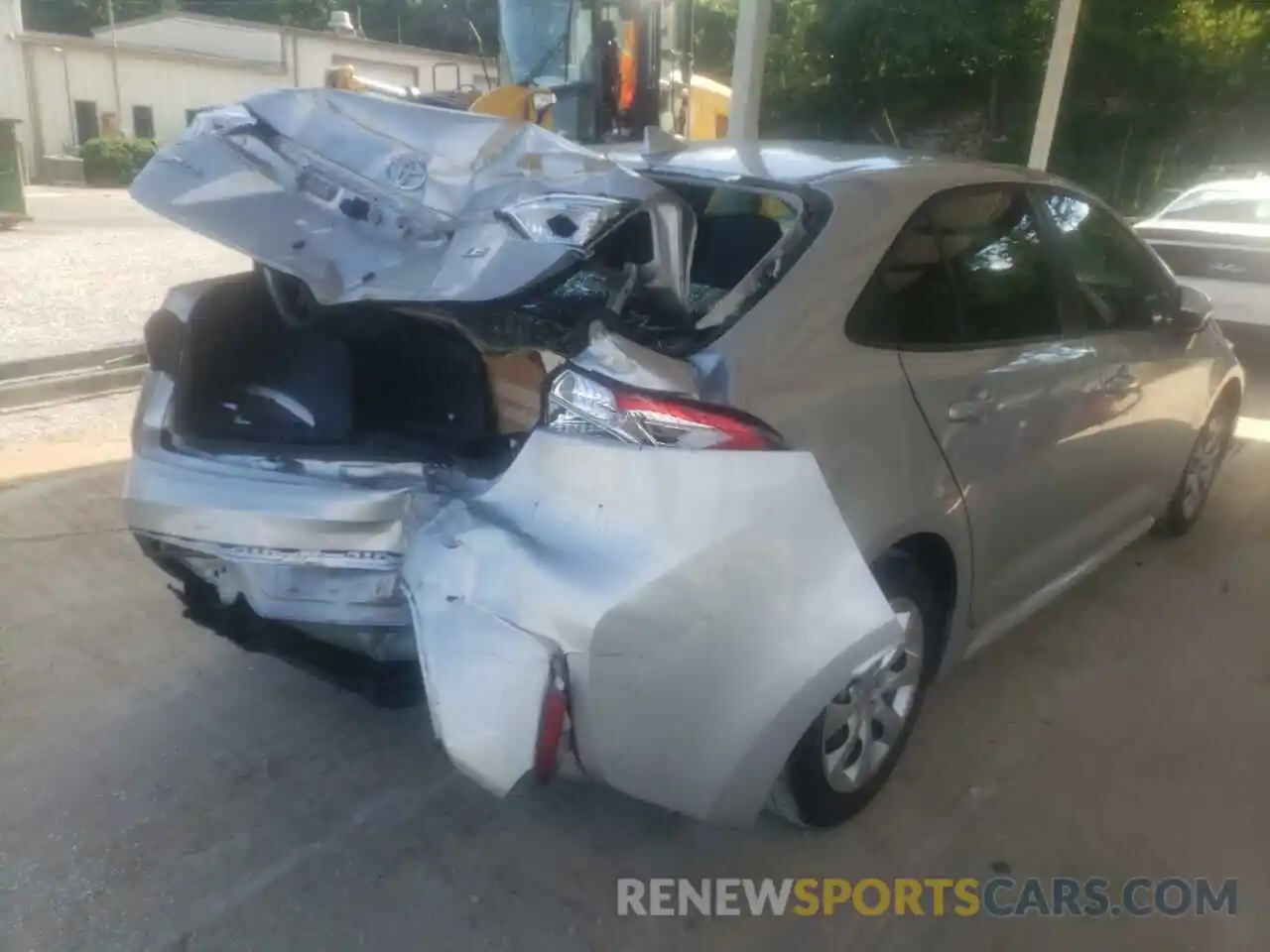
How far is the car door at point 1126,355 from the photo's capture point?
346 centimetres

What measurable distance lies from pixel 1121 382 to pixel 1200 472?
5.29ft

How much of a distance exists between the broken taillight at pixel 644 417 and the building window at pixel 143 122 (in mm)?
34136

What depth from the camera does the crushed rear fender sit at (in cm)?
206

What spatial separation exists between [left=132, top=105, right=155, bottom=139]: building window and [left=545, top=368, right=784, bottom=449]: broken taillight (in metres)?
34.1

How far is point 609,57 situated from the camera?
7617 mm

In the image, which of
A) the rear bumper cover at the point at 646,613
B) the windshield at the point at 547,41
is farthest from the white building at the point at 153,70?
the rear bumper cover at the point at 646,613

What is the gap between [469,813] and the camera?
283 centimetres

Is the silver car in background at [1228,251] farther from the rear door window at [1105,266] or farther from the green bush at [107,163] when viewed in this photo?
the green bush at [107,163]

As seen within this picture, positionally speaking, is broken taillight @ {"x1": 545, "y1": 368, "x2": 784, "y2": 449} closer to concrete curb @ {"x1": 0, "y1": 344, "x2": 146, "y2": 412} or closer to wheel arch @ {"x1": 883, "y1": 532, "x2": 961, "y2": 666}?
wheel arch @ {"x1": 883, "y1": 532, "x2": 961, "y2": 666}

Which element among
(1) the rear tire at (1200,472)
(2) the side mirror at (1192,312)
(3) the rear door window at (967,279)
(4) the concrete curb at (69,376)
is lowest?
(4) the concrete curb at (69,376)

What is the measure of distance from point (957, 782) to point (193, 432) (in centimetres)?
231

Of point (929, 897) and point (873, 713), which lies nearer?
point (929, 897)

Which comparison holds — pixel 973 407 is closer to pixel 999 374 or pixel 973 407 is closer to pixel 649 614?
pixel 999 374

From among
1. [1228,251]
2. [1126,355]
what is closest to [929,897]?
[1126,355]
